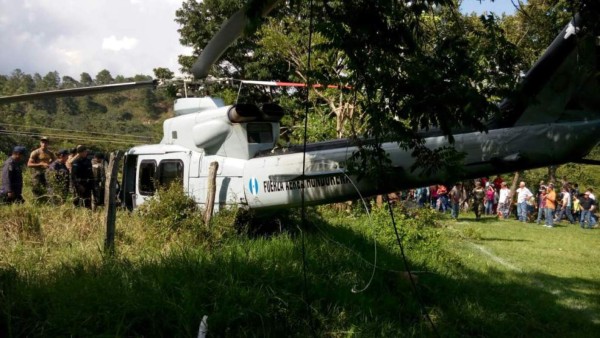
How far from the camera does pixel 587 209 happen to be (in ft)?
56.2

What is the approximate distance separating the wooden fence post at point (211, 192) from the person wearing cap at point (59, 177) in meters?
2.78

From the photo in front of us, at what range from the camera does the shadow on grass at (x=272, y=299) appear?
395cm

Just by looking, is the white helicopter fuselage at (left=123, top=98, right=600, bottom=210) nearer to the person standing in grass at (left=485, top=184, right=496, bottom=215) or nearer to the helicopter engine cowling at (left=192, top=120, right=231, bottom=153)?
the helicopter engine cowling at (left=192, top=120, right=231, bottom=153)

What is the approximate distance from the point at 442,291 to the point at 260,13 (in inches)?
195

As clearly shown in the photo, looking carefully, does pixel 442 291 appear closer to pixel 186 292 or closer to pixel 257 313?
pixel 257 313

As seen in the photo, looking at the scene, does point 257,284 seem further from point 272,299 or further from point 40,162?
point 40,162

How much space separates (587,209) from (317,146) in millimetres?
14962

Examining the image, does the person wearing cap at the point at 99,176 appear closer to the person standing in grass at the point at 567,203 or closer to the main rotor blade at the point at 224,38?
the main rotor blade at the point at 224,38

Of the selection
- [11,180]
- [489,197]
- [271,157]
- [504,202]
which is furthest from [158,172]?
[489,197]

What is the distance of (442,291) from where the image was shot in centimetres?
634

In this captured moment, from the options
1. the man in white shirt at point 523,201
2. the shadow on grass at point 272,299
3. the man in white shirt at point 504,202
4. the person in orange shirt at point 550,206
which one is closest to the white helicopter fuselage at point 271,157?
the shadow on grass at point 272,299

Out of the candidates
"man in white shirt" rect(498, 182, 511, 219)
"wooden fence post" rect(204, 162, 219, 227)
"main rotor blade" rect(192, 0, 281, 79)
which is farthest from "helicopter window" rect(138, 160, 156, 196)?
"man in white shirt" rect(498, 182, 511, 219)

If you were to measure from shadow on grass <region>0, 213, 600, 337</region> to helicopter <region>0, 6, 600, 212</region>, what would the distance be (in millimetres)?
931

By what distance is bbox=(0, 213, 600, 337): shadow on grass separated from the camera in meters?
3.95
